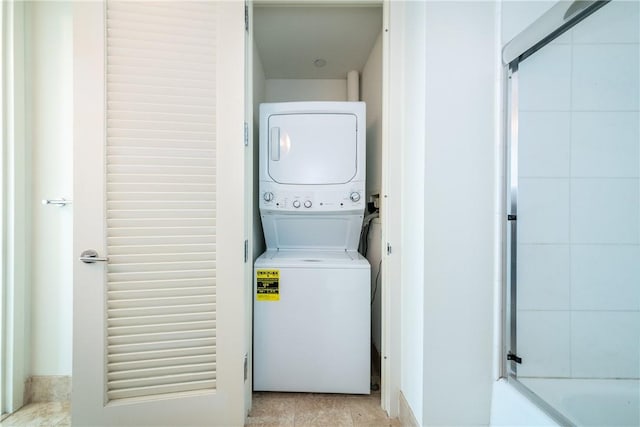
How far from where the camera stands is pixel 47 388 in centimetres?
151

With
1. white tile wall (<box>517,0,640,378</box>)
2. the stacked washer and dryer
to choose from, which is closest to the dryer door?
the stacked washer and dryer

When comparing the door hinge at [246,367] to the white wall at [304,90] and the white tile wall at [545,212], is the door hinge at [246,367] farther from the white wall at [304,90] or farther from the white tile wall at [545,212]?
the white wall at [304,90]

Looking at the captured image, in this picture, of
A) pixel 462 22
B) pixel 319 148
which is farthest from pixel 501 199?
pixel 319 148

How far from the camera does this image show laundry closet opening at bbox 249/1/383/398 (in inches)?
69.7

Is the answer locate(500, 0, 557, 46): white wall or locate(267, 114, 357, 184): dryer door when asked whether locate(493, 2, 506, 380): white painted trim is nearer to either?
locate(500, 0, 557, 46): white wall

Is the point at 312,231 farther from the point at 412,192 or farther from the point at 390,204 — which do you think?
the point at 412,192

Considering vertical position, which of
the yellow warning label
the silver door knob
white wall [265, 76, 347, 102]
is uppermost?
white wall [265, 76, 347, 102]

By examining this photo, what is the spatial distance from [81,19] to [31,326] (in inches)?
65.4

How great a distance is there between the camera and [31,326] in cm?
149

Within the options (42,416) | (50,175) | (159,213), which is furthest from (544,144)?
→ (42,416)

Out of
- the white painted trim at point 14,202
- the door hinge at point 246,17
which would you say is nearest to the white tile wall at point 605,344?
the door hinge at point 246,17

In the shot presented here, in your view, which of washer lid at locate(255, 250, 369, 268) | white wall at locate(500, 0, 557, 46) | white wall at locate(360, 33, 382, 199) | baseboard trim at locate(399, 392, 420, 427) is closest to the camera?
white wall at locate(500, 0, 557, 46)

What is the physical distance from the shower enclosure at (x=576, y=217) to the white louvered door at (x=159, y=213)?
1.29 metres

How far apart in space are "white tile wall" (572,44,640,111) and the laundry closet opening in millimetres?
951
